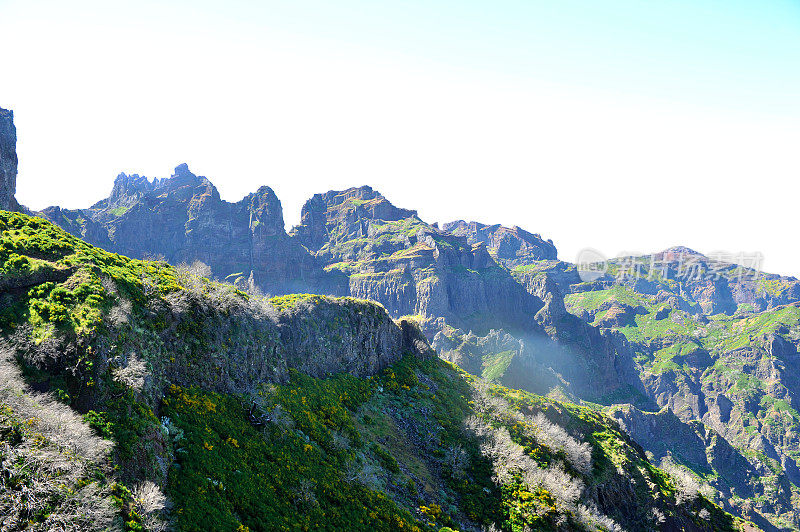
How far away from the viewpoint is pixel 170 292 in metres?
39.1

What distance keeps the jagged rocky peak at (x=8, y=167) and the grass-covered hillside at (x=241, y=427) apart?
9849 centimetres

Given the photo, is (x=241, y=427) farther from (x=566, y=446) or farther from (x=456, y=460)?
(x=566, y=446)

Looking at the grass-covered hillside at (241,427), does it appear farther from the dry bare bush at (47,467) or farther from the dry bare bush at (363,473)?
the dry bare bush at (363,473)

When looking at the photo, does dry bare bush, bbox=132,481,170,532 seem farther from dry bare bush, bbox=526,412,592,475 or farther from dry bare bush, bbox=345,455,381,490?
dry bare bush, bbox=526,412,592,475

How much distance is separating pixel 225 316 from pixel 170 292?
8.10 meters

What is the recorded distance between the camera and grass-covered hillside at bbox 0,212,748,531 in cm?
2103

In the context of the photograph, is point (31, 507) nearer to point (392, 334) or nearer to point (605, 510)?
point (392, 334)

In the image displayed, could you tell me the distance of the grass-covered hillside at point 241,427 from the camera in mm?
21031

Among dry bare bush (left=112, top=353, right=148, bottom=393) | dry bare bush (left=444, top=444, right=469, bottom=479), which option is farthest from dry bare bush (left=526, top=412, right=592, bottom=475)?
dry bare bush (left=112, top=353, right=148, bottom=393)

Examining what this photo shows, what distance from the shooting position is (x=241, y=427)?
36.0m

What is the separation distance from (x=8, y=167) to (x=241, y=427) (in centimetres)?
13205

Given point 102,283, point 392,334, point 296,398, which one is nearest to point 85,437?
point 102,283

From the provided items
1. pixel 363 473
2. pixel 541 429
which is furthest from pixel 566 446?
pixel 363 473

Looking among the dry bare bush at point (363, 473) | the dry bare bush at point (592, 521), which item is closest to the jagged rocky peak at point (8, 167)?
the dry bare bush at point (363, 473)
